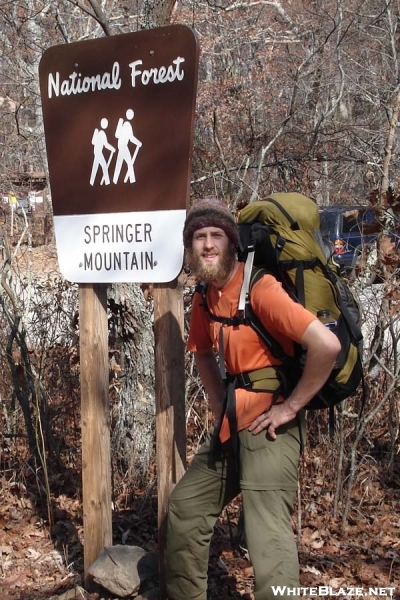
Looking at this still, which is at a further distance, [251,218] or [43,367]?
[43,367]

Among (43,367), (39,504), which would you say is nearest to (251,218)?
(43,367)

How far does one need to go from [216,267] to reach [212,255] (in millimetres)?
56

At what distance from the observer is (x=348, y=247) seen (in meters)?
5.11

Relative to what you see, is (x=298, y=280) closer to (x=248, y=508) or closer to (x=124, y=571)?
(x=248, y=508)

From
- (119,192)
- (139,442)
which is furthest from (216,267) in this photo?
(139,442)

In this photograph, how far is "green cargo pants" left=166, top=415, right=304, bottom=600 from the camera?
2912 millimetres

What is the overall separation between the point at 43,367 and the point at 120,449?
0.86m

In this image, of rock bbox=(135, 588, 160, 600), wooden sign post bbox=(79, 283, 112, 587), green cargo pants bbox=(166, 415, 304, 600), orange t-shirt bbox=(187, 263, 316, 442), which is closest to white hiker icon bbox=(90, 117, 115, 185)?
wooden sign post bbox=(79, 283, 112, 587)

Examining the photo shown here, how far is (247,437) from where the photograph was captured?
3.04 metres

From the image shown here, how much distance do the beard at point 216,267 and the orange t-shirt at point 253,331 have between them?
7 centimetres

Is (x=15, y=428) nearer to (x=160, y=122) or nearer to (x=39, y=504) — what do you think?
(x=39, y=504)

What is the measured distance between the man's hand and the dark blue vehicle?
1398 millimetres

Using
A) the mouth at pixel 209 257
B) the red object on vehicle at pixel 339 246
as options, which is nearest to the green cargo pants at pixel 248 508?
the mouth at pixel 209 257

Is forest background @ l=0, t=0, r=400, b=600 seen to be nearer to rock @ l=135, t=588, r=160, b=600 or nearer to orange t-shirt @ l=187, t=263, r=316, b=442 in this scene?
rock @ l=135, t=588, r=160, b=600
